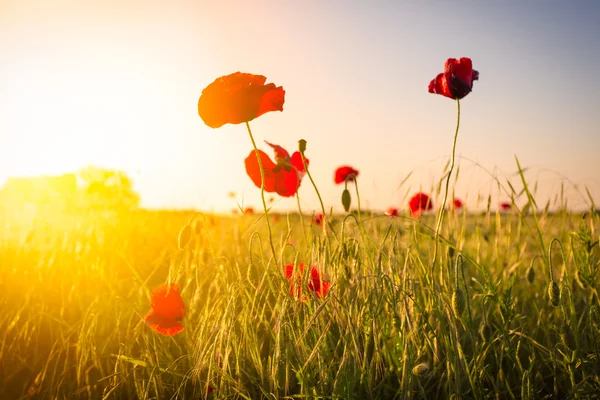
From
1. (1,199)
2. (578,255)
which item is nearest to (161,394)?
(578,255)

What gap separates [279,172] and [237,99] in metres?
0.22

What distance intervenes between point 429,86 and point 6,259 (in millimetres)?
2147

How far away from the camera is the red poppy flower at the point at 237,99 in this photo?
1.34 metres

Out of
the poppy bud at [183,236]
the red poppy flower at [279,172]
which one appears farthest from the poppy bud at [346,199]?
the poppy bud at [183,236]

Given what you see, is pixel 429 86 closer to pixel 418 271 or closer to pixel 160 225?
pixel 418 271

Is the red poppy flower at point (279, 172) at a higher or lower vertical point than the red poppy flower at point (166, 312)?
higher

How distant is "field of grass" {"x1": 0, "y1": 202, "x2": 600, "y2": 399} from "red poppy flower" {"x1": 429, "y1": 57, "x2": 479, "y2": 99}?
1.21ft

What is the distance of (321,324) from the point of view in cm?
136

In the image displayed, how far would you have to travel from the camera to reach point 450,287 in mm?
1562

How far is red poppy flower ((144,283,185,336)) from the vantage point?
140 centimetres

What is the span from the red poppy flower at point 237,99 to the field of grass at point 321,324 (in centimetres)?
29

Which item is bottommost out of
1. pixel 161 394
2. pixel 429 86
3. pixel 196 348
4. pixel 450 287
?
pixel 161 394

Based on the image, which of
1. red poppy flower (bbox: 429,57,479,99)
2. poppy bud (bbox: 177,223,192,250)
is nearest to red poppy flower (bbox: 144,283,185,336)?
poppy bud (bbox: 177,223,192,250)

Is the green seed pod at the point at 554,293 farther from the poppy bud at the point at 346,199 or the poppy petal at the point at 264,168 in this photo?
the poppy petal at the point at 264,168
